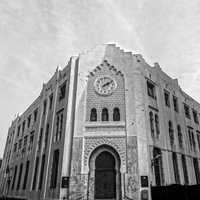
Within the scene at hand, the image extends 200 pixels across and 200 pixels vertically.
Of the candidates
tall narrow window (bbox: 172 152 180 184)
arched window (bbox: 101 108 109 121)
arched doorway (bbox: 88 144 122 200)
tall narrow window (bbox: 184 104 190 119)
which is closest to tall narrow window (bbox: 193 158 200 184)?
tall narrow window (bbox: 172 152 180 184)

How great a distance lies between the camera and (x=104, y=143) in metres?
16.4

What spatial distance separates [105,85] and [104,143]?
5.51 m

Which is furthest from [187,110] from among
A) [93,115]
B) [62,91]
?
[62,91]

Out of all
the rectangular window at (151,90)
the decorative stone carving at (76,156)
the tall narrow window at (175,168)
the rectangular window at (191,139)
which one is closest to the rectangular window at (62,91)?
the decorative stone carving at (76,156)

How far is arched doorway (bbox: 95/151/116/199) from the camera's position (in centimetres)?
1488

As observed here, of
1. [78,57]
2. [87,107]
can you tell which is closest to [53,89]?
[78,57]

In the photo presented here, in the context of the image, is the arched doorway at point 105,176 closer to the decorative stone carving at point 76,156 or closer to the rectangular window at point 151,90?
the decorative stone carving at point 76,156

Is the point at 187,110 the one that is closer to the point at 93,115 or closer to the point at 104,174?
the point at 93,115

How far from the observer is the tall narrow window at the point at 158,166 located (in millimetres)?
16719

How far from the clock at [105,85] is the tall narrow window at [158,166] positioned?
6.63m

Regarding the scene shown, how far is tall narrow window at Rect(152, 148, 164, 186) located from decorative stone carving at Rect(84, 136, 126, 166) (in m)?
2.97

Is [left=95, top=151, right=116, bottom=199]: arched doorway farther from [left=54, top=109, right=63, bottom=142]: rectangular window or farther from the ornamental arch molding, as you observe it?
[left=54, top=109, right=63, bottom=142]: rectangular window

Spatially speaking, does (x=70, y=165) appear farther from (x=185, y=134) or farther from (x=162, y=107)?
(x=185, y=134)

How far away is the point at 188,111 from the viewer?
2684 centimetres
